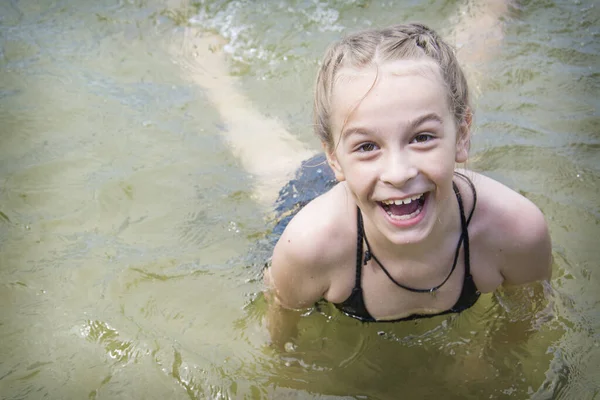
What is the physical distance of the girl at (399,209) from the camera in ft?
6.61

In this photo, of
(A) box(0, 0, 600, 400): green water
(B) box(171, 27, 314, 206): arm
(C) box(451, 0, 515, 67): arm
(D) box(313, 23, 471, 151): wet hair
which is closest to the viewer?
(D) box(313, 23, 471, 151): wet hair

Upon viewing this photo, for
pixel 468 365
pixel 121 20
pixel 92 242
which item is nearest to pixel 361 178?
pixel 468 365

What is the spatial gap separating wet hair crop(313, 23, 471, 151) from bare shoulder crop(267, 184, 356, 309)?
0.97 ft

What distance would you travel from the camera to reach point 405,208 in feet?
7.02

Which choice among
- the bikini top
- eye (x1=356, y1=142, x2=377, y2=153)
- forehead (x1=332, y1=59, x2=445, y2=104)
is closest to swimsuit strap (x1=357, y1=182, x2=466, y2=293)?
the bikini top

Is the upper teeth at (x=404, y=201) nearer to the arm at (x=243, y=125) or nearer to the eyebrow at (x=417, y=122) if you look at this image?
the eyebrow at (x=417, y=122)

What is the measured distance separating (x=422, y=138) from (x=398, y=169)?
144 millimetres

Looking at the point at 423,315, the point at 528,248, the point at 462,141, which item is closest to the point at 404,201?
the point at 462,141

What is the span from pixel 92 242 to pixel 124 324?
670mm

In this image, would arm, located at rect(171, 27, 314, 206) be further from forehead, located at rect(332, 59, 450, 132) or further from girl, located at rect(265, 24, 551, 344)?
forehead, located at rect(332, 59, 450, 132)

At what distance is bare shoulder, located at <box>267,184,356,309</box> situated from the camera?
7.94 feet

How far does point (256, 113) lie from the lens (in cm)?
430

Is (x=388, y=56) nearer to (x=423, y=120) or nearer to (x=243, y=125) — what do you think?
(x=423, y=120)

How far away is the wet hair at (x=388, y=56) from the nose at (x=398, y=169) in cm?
27
